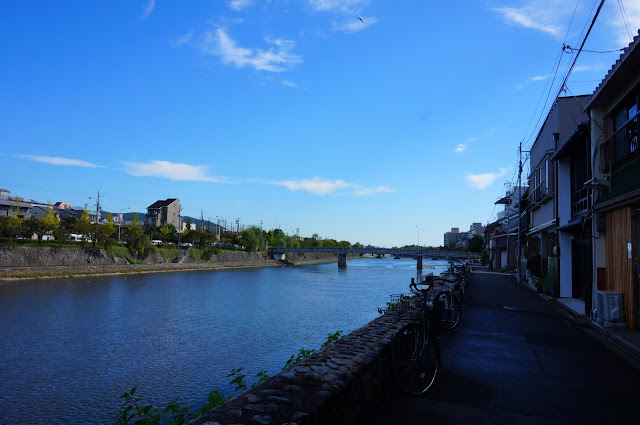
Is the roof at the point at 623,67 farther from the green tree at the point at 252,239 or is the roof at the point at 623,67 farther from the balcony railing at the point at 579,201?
the green tree at the point at 252,239

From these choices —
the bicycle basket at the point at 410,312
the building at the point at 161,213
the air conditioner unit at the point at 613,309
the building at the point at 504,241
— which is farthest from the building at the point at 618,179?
the building at the point at 161,213

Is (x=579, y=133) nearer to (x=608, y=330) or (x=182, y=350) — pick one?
(x=608, y=330)

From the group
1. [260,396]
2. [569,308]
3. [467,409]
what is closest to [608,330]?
[569,308]

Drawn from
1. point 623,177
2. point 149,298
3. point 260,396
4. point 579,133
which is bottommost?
point 149,298

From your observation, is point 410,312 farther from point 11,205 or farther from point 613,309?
point 11,205

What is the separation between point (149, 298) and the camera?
83.7 ft

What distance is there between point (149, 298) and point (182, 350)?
14.3m

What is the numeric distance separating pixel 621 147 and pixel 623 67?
1858mm

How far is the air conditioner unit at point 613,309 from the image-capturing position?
29.0 ft

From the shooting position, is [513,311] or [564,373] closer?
[564,373]

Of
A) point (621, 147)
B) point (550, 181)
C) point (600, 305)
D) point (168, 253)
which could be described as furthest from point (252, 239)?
point (621, 147)

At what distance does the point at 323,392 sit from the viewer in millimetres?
3537

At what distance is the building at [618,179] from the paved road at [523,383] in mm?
1513

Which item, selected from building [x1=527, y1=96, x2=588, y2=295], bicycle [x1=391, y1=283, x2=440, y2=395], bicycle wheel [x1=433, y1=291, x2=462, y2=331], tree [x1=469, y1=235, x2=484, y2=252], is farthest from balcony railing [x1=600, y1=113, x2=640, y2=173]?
tree [x1=469, y1=235, x2=484, y2=252]
